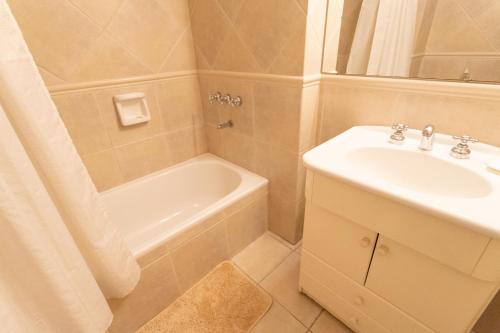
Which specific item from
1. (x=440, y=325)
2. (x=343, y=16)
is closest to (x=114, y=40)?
(x=343, y=16)

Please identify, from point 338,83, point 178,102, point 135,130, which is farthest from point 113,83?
point 338,83

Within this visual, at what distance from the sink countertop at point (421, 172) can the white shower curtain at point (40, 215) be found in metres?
0.68

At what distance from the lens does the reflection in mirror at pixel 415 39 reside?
2.46 feet

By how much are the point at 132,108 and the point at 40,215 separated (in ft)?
3.07

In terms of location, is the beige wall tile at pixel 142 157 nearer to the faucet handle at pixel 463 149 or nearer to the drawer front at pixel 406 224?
the drawer front at pixel 406 224

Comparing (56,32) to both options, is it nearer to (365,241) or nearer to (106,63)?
(106,63)

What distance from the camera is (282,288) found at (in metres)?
1.19

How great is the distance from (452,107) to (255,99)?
0.81 metres

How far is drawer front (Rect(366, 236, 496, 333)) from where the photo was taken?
1.92 ft

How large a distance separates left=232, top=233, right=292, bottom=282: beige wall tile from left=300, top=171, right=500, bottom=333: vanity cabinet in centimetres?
37

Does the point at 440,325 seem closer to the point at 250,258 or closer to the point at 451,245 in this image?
the point at 451,245

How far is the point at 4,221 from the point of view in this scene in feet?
1.69

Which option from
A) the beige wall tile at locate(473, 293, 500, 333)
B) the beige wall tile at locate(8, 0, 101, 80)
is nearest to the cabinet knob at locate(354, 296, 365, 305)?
the beige wall tile at locate(473, 293, 500, 333)

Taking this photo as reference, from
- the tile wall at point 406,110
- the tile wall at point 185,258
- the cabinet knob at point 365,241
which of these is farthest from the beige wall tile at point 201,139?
the cabinet knob at point 365,241
